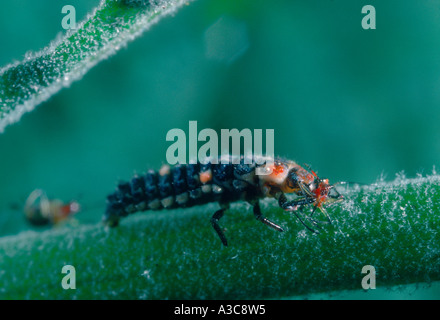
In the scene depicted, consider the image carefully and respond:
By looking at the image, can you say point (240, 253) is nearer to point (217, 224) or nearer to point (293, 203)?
point (217, 224)

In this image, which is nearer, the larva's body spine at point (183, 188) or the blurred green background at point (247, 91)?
the larva's body spine at point (183, 188)

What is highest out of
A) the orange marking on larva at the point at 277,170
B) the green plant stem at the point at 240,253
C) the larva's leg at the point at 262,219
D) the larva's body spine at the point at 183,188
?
the orange marking on larva at the point at 277,170

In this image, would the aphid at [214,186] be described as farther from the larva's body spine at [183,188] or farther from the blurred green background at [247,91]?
the blurred green background at [247,91]

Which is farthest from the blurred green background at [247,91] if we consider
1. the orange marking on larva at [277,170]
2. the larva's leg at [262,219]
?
the larva's leg at [262,219]

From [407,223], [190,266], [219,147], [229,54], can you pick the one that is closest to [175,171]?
[219,147]

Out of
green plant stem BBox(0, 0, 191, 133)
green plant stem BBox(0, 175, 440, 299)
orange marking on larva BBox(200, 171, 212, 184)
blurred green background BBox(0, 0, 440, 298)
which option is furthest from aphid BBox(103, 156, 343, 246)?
green plant stem BBox(0, 0, 191, 133)
